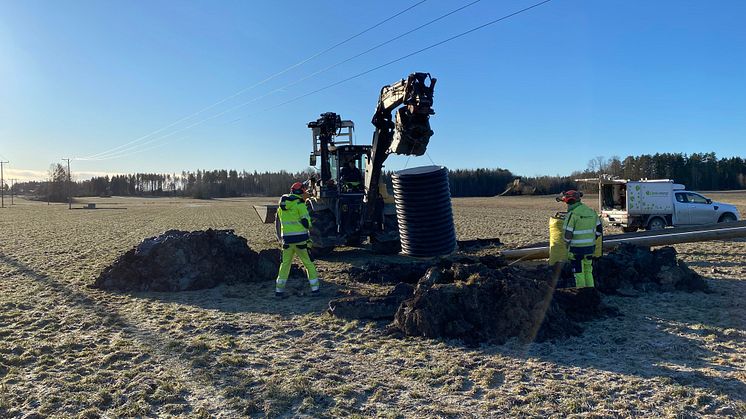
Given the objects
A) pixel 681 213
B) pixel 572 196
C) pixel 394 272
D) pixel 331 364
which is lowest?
pixel 331 364

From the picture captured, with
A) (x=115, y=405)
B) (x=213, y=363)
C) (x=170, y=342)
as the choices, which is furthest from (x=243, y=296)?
(x=115, y=405)

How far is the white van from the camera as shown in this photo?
64.4 ft

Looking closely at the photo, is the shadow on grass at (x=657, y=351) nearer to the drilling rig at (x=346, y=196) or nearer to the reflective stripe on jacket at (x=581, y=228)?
the reflective stripe on jacket at (x=581, y=228)

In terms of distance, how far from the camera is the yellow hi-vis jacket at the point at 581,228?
314 inches

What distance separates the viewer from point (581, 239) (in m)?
7.99

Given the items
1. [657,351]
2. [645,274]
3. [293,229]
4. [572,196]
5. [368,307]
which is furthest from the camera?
[293,229]

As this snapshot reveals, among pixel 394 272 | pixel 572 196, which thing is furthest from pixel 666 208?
pixel 394 272

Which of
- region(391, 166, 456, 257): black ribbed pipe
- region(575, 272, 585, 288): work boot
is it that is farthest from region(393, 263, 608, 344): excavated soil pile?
region(391, 166, 456, 257): black ribbed pipe

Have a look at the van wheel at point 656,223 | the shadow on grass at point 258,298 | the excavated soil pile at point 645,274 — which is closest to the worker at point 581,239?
the excavated soil pile at point 645,274

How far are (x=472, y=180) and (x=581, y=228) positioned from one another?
316ft

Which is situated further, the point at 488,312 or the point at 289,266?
the point at 289,266

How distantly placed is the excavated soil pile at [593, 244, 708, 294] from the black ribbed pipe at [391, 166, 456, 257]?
287 cm

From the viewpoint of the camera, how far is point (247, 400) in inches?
183

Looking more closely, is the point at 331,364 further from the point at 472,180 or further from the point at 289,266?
the point at 472,180
